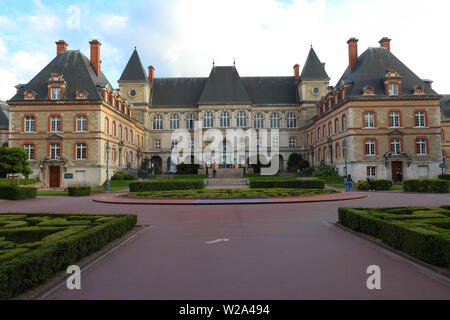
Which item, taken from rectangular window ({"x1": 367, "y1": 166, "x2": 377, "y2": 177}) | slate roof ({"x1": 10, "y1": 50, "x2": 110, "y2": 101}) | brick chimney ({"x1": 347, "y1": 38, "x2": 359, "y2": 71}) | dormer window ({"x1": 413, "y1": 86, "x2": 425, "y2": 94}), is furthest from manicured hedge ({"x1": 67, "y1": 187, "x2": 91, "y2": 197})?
dormer window ({"x1": 413, "y1": 86, "x2": 425, "y2": 94})

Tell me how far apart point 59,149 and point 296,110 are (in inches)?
1530

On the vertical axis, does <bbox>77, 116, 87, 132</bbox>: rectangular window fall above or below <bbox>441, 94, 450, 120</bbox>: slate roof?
below

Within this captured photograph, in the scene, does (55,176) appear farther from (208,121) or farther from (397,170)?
(397,170)

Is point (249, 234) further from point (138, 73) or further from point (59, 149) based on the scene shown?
point (138, 73)

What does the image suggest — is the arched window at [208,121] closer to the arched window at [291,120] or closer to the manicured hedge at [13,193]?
the arched window at [291,120]

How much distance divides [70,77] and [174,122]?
21.4 metres

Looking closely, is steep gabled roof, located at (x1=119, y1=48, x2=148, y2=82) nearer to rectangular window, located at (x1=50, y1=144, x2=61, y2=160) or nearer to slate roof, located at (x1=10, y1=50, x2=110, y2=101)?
slate roof, located at (x1=10, y1=50, x2=110, y2=101)

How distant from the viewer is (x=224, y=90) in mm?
53562

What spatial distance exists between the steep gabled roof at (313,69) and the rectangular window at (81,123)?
36.6m

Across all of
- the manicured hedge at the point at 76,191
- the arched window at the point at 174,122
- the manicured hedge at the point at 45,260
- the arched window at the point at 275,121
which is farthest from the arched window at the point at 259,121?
the manicured hedge at the point at 45,260

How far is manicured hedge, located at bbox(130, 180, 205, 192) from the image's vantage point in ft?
85.3

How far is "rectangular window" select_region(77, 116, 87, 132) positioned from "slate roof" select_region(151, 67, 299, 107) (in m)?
21.3
